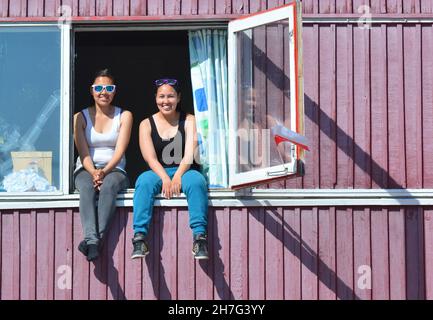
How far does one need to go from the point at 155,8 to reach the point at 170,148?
4.02 ft

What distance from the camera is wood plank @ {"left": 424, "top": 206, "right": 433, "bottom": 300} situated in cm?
1063

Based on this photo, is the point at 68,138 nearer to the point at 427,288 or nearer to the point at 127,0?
the point at 127,0

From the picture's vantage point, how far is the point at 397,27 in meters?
A: 10.9

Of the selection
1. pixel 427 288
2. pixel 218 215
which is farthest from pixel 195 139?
pixel 427 288

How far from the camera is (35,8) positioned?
11.0 m

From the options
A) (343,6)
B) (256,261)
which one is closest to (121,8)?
(343,6)

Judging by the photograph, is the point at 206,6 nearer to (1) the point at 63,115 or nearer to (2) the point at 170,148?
(2) the point at 170,148

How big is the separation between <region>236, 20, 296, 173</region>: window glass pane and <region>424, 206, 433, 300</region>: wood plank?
57.3 inches

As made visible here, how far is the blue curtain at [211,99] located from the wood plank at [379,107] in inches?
49.6

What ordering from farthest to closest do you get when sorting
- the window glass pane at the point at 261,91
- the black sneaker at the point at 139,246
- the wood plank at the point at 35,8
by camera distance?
1. the wood plank at the point at 35,8
2. the window glass pane at the point at 261,91
3. the black sneaker at the point at 139,246

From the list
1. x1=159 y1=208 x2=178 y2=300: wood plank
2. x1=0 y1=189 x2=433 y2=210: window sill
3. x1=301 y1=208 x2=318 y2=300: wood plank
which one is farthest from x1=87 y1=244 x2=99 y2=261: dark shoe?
x1=301 y1=208 x2=318 y2=300: wood plank

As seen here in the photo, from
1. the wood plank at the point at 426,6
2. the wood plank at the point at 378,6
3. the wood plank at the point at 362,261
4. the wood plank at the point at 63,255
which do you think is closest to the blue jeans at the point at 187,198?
the wood plank at the point at 63,255

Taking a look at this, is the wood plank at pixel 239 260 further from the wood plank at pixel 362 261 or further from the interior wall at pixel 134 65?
the interior wall at pixel 134 65

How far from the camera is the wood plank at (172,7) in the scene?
1098cm
